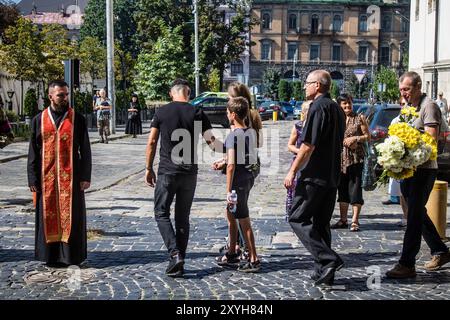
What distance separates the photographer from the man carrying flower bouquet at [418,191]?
6.81m

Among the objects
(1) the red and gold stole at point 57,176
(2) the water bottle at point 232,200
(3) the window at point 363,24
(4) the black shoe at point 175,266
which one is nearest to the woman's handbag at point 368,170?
(2) the water bottle at point 232,200

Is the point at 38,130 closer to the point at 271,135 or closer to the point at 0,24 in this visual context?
the point at 271,135

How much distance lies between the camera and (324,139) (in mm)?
6391

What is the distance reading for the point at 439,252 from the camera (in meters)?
7.12

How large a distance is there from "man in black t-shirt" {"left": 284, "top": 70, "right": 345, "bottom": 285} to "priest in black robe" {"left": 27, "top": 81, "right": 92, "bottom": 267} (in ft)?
6.96

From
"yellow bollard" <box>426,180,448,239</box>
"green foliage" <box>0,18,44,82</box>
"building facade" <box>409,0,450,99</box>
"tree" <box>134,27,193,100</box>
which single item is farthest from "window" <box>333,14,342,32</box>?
"yellow bollard" <box>426,180,448,239</box>

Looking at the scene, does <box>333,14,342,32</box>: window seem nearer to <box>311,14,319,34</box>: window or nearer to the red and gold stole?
<box>311,14,319,34</box>: window

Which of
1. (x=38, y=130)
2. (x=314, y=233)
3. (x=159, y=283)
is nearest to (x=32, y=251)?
(x=38, y=130)

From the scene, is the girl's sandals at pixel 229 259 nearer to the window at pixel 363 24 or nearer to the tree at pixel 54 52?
the tree at pixel 54 52

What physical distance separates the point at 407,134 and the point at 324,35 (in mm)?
99786

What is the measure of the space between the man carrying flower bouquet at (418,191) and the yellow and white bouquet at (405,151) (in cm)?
10

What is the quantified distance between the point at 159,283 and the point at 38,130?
1.94 m

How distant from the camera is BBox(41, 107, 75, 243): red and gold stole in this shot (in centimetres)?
713

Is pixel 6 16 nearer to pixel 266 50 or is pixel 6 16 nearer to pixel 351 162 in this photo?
pixel 351 162
